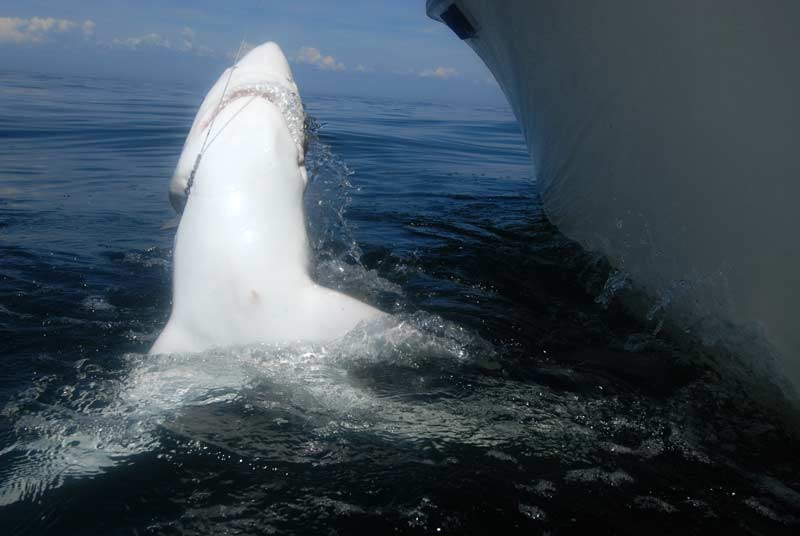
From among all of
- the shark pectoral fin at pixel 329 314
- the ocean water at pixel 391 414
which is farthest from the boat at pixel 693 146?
the shark pectoral fin at pixel 329 314

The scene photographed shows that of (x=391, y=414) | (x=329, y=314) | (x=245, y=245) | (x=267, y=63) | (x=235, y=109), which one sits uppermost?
(x=267, y=63)

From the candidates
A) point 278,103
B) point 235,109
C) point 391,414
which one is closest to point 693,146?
point 391,414

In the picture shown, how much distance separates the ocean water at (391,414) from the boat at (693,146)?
36cm

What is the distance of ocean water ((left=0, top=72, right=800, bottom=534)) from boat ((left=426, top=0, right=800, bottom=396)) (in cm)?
36

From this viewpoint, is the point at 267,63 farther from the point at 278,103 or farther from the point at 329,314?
the point at 329,314

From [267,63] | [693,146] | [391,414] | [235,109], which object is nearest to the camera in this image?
[391,414]

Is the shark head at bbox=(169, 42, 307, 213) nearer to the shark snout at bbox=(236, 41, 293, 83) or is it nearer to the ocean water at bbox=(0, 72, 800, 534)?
the shark snout at bbox=(236, 41, 293, 83)

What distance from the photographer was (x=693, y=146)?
10.6 feet

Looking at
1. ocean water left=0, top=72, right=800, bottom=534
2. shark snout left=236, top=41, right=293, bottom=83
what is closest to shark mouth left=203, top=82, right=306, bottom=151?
shark snout left=236, top=41, right=293, bottom=83

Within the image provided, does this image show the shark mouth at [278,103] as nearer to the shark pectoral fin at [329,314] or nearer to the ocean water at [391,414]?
the ocean water at [391,414]

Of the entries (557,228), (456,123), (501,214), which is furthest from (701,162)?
(456,123)

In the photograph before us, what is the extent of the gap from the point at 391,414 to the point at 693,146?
204cm

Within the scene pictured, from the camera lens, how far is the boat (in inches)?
108

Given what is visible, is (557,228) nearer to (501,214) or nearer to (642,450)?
(501,214)
